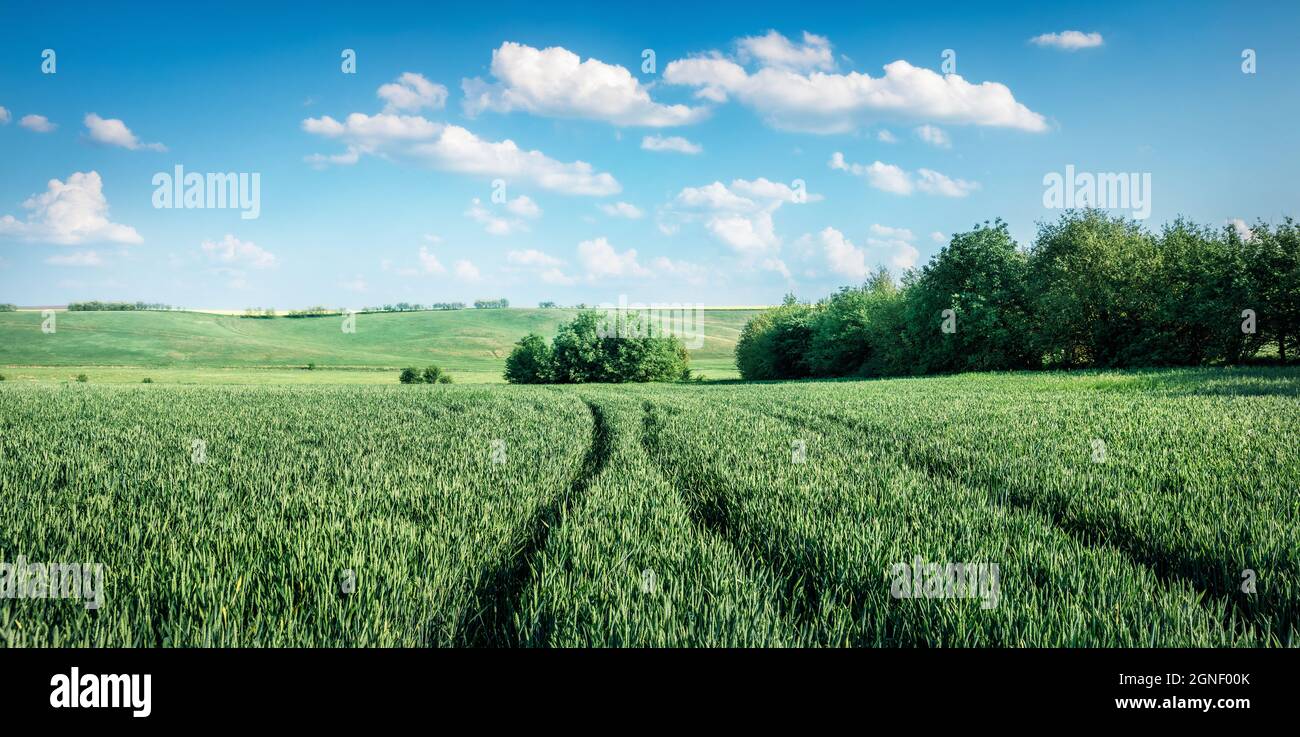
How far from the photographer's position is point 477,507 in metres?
6.68

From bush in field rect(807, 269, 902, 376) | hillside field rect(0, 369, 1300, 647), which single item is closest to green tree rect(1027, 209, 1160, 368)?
bush in field rect(807, 269, 902, 376)

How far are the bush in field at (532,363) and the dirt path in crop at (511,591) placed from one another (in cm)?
5956

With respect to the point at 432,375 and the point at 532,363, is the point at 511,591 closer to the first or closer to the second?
the point at 432,375

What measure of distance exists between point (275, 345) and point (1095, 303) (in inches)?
4536

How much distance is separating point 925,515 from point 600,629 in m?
3.94

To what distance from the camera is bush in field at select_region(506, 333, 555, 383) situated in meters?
66.7

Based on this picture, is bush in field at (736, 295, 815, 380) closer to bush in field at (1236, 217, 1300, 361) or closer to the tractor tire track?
bush in field at (1236, 217, 1300, 361)

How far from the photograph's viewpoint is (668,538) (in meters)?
5.51

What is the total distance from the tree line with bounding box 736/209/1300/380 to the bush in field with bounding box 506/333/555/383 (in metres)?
31.4

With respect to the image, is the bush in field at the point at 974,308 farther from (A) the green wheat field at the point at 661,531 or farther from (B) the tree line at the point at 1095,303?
(A) the green wheat field at the point at 661,531

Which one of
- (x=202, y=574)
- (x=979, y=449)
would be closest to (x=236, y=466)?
(x=202, y=574)

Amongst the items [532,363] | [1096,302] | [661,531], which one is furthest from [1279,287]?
[532,363]

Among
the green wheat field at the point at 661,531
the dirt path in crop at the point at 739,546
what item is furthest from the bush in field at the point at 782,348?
the dirt path in crop at the point at 739,546
